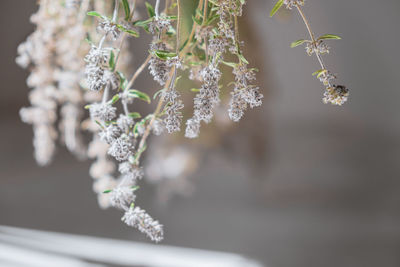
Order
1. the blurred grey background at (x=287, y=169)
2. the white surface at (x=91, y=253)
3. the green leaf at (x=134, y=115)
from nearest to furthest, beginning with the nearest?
the green leaf at (x=134, y=115)
the white surface at (x=91, y=253)
the blurred grey background at (x=287, y=169)

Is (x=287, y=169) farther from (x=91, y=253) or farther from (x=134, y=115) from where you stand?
(x=134, y=115)

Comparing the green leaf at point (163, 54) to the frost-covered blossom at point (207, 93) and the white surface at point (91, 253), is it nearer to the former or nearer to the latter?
the frost-covered blossom at point (207, 93)

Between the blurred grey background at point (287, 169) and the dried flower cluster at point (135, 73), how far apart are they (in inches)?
21.8

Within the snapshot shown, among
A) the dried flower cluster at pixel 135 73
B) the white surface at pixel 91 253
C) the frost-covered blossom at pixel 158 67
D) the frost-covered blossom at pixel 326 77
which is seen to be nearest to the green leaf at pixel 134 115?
the dried flower cluster at pixel 135 73

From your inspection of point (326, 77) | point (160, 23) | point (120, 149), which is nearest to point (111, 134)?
point (120, 149)

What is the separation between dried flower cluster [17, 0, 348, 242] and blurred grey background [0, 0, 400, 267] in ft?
1.81

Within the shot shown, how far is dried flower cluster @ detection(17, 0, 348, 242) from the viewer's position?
0.38 m

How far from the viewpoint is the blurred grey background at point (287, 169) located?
1.18 metres

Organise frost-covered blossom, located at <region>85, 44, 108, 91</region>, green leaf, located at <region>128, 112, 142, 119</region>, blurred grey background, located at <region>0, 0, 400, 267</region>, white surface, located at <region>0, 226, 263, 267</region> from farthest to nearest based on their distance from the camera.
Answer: blurred grey background, located at <region>0, 0, 400, 267</region> → white surface, located at <region>0, 226, 263, 267</region> → green leaf, located at <region>128, 112, 142, 119</region> → frost-covered blossom, located at <region>85, 44, 108, 91</region>

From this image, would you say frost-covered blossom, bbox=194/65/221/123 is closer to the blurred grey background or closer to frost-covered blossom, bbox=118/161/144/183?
frost-covered blossom, bbox=118/161/144/183

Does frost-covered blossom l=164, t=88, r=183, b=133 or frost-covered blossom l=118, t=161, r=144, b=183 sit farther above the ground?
frost-covered blossom l=164, t=88, r=183, b=133

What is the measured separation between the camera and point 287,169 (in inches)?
53.6

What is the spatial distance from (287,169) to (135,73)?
0.97m

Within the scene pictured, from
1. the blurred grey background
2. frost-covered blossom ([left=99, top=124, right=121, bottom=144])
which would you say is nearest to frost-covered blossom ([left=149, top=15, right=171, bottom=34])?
frost-covered blossom ([left=99, top=124, right=121, bottom=144])
